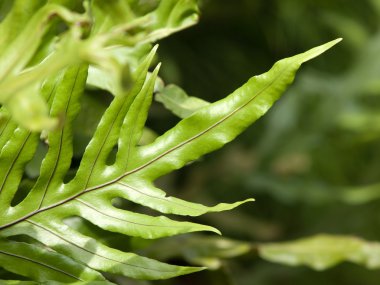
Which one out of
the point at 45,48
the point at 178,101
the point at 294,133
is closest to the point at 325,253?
the point at 178,101

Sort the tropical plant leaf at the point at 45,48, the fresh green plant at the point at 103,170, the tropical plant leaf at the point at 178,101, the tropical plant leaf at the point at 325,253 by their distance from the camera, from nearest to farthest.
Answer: the tropical plant leaf at the point at 45,48, the fresh green plant at the point at 103,170, the tropical plant leaf at the point at 178,101, the tropical plant leaf at the point at 325,253

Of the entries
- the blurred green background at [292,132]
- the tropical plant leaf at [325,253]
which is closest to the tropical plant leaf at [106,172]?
the tropical plant leaf at [325,253]

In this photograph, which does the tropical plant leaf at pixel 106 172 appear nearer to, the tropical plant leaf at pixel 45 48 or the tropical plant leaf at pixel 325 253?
the tropical plant leaf at pixel 45 48

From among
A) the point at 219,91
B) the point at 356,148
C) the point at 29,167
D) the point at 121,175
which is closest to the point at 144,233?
the point at 121,175

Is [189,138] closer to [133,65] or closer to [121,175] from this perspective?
[121,175]

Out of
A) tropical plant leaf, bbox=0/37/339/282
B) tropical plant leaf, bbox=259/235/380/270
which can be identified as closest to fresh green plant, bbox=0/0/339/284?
tropical plant leaf, bbox=0/37/339/282

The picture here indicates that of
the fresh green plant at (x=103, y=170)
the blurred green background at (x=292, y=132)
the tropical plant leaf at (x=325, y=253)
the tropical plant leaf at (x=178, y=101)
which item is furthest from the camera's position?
the blurred green background at (x=292, y=132)
